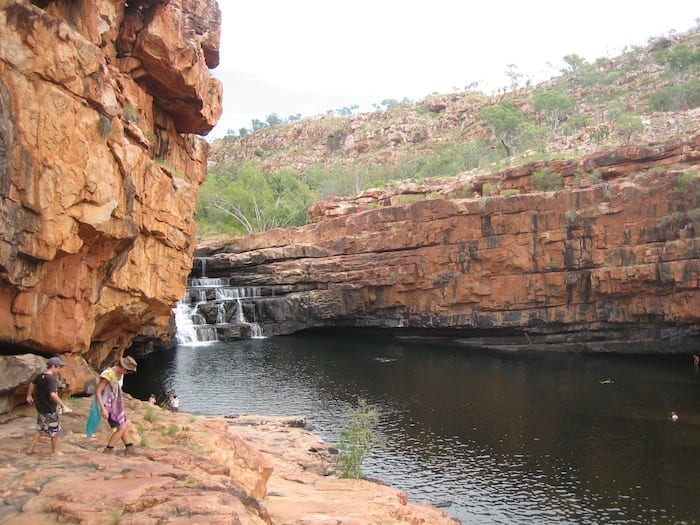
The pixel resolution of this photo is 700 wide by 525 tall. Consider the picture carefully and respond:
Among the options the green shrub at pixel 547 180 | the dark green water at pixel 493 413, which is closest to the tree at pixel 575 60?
the green shrub at pixel 547 180

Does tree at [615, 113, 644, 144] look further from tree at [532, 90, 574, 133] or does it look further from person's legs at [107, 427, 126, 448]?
person's legs at [107, 427, 126, 448]

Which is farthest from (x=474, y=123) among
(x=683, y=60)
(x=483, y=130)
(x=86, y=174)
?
(x=86, y=174)

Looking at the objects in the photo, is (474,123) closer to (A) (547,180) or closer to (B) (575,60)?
(B) (575,60)

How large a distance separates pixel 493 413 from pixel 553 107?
6130 cm

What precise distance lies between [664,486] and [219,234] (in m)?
54.6

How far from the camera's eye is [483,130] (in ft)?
286

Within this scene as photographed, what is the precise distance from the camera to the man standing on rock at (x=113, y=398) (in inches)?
410

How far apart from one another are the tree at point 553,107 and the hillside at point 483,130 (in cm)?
16

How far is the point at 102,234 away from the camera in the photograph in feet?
51.0

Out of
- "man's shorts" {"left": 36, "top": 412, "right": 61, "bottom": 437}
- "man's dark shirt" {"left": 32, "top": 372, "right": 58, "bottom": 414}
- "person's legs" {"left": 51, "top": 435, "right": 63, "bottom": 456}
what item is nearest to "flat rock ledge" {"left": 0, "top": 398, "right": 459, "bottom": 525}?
"person's legs" {"left": 51, "top": 435, "right": 63, "bottom": 456}

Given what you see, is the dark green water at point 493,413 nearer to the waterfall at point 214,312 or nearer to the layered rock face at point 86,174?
the waterfall at point 214,312

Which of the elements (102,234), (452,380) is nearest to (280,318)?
(452,380)

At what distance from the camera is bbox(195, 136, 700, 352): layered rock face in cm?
3888

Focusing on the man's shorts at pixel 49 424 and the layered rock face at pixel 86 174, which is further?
the layered rock face at pixel 86 174
